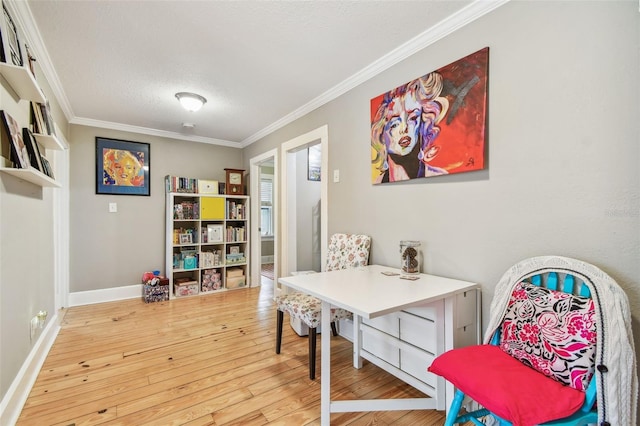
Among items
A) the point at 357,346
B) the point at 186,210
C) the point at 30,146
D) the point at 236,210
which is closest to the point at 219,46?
the point at 30,146

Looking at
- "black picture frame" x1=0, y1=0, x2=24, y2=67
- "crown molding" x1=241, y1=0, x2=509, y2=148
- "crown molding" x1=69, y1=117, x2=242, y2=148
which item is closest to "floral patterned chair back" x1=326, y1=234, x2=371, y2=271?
"crown molding" x1=241, y1=0, x2=509, y2=148

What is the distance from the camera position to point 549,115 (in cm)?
145

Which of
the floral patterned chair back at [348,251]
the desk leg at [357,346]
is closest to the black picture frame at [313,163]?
the floral patterned chair back at [348,251]

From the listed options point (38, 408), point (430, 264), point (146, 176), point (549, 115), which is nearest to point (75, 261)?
point (146, 176)

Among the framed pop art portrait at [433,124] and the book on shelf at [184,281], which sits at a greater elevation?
the framed pop art portrait at [433,124]

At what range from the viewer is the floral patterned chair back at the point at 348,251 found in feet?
7.95

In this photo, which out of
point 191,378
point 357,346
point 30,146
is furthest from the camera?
point 357,346

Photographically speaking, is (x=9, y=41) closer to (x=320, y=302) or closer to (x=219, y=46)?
(x=219, y=46)

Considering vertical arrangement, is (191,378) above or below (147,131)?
below

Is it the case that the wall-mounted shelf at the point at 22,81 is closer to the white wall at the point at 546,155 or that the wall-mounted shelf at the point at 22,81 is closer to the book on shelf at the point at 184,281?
the white wall at the point at 546,155

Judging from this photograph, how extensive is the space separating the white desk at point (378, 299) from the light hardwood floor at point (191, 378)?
4.2 inches

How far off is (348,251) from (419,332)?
92cm

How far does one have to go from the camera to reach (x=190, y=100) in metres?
2.90

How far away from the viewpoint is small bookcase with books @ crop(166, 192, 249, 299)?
4.06 m
